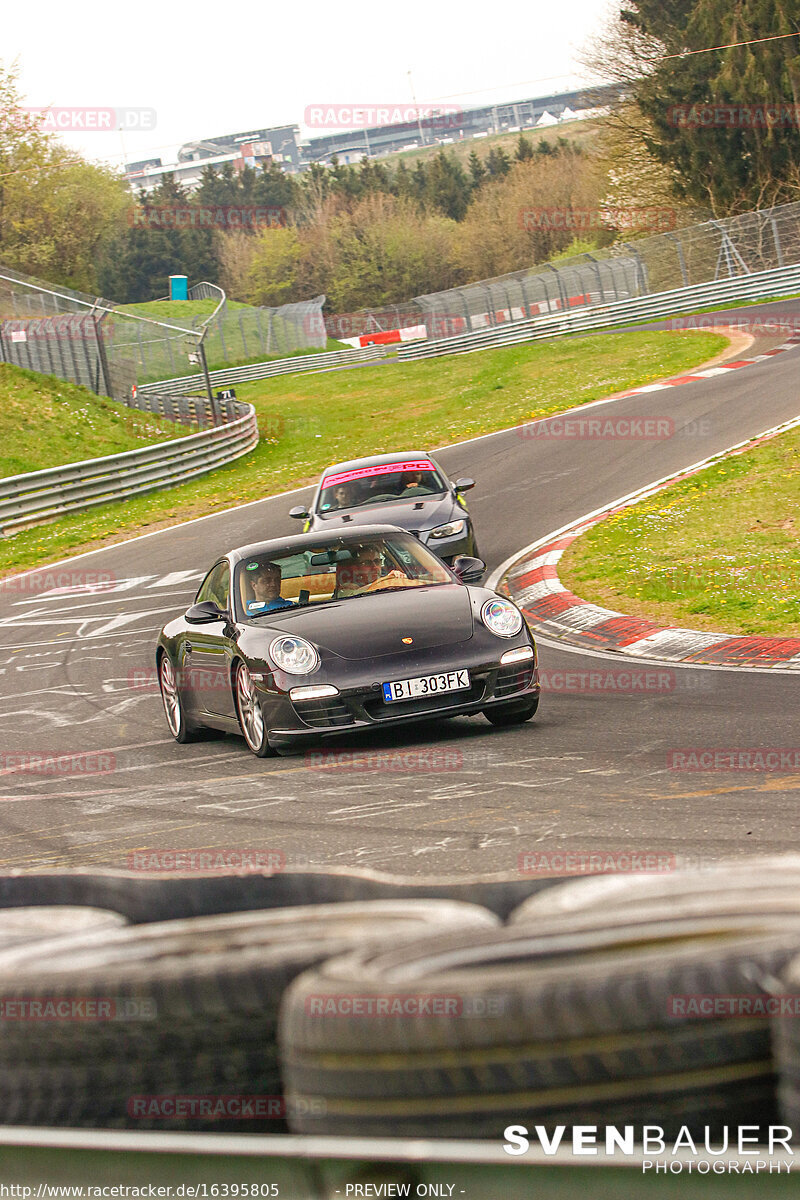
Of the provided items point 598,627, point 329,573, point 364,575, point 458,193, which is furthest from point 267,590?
point 458,193

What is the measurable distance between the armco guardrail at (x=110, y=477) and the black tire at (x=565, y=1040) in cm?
2496

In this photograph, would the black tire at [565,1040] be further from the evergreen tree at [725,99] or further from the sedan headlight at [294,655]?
the evergreen tree at [725,99]

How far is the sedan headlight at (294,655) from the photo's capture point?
24.2 ft

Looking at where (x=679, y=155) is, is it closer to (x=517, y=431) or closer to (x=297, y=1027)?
(x=517, y=431)

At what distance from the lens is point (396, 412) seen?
1521 inches

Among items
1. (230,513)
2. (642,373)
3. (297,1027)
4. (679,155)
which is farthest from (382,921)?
(679,155)

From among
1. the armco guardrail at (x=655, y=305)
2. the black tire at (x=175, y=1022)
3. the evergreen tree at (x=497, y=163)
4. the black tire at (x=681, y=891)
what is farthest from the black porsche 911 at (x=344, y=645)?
the evergreen tree at (x=497, y=163)

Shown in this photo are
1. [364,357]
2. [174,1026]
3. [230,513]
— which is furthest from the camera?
[364,357]

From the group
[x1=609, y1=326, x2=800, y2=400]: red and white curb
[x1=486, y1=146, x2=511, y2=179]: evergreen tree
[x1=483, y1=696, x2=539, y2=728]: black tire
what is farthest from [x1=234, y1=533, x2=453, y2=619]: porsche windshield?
[x1=486, y1=146, x2=511, y2=179]: evergreen tree

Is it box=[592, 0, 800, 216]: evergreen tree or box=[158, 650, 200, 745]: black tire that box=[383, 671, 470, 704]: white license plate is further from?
box=[592, 0, 800, 216]: evergreen tree

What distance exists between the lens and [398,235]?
4281 inches

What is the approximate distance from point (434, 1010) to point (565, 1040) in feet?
0.75

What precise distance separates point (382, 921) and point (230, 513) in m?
→ 22.9

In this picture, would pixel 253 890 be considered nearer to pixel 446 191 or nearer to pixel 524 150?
pixel 524 150
